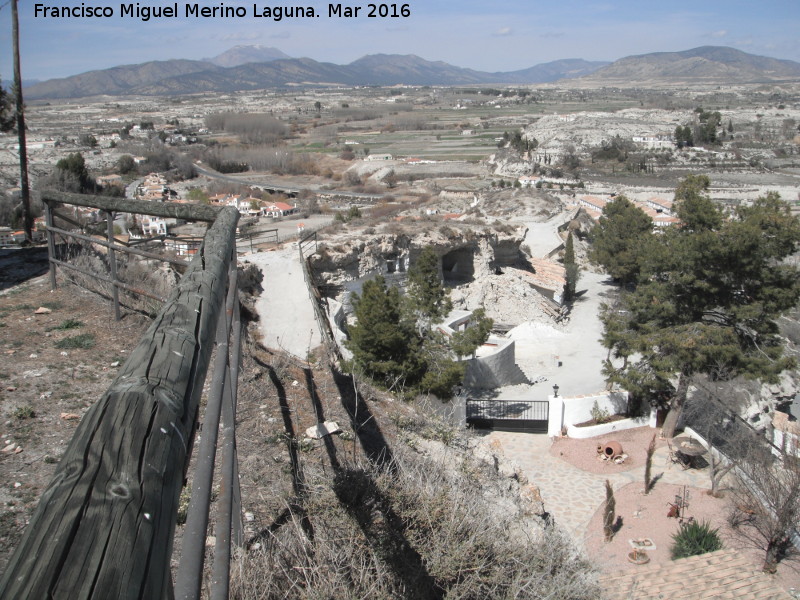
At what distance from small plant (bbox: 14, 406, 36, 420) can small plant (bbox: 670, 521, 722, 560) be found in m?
8.16

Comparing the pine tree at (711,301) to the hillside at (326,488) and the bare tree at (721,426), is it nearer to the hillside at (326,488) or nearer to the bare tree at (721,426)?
the bare tree at (721,426)

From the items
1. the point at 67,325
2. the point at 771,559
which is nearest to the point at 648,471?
the point at 771,559

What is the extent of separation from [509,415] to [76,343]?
10328mm

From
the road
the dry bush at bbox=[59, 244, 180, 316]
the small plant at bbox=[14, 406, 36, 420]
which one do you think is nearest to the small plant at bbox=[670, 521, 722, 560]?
the dry bush at bbox=[59, 244, 180, 316]

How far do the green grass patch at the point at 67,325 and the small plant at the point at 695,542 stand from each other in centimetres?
792

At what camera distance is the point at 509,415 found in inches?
530

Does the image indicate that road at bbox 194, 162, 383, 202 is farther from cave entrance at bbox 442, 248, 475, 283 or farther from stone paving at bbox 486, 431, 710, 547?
stone paving at bbox 486, 431, 710, 547

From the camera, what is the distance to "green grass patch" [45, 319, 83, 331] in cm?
485

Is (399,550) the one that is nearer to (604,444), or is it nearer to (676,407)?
(604,444)

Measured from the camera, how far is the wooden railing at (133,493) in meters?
0.64

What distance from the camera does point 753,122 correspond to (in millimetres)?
93375

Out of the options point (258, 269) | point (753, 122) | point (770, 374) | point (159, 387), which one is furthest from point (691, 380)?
point (753, 122)

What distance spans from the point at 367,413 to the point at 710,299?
1072 centimetres

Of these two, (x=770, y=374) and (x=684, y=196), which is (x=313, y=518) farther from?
(x=684, y=196)
